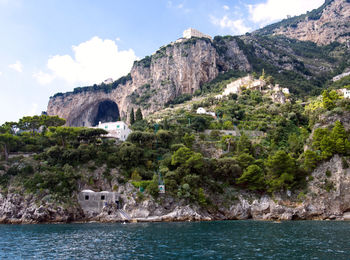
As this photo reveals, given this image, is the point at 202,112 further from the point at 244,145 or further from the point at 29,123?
the point at 29,123

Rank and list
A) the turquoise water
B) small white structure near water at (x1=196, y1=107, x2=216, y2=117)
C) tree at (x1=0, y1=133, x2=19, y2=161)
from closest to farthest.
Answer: the turquoise water
tree at (x1=0, y1=133, x2=19, y2=161)
small white structure near water at (x1=196, y1=107, x2=216, y2=117)

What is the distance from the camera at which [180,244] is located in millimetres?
24672

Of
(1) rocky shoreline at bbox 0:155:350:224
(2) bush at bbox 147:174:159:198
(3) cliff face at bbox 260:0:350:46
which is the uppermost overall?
(3) cliff face at bbox 260:0:350:46

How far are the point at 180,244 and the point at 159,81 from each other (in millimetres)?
91997

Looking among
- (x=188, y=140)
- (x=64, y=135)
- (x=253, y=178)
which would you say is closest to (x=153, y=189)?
(x=253, y=178)

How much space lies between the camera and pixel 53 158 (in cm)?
5009

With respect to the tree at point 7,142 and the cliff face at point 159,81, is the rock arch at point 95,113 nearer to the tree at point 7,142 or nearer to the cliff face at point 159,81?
the cliff face at point 159,81

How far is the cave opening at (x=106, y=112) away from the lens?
13050 cm

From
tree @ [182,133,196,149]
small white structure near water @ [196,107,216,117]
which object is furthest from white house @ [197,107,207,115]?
tree @ [182,133,196,149]

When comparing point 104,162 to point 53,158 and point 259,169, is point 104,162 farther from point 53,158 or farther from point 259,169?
point 259,169

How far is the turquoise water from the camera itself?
2119 centimetres

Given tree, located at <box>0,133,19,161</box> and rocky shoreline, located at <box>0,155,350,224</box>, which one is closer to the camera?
rocky shoreline, located at <box>0,155,350,224</box>

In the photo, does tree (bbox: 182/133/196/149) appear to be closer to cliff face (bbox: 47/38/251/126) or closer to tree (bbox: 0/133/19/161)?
tree (bbox: 0/133/19/161)

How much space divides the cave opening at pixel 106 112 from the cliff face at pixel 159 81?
0.49 meters
